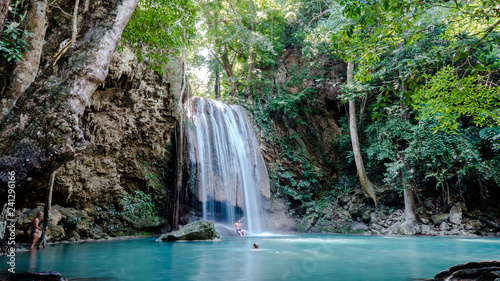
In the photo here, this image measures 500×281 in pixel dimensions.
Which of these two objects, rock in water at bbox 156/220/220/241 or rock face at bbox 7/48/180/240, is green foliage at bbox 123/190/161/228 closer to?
rock face at bbox 7/48/180/240

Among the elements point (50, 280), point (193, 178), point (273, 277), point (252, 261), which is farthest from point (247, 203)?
point (50, 280)

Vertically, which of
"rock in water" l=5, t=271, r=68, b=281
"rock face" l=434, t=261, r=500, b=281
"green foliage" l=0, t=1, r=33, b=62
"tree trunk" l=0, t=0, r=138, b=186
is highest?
"green foliage" l=0, t=1, r=33, b=62

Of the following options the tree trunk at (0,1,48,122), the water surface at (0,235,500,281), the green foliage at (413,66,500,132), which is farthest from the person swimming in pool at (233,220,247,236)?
the tree trunk at (0,1,48,122)

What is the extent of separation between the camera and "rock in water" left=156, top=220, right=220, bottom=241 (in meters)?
9.80

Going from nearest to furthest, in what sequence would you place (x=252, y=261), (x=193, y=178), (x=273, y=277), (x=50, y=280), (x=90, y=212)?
(x=50, y=280)
(x=273, y=277)
(x=252, y=261)
(x=90, y=212)
(x=193, y=178)

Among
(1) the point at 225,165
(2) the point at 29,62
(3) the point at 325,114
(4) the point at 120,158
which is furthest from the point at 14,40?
(3) the point at 325,114

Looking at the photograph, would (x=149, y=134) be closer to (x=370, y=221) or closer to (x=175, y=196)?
(x=175, y=196)

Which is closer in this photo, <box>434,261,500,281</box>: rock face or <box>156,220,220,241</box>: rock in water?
Result: <box>434,261,500,281</box>: rock face

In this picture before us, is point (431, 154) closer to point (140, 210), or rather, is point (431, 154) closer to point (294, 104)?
point (294, 104)

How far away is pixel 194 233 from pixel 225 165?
4.40 meters

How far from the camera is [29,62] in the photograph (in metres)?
5.49

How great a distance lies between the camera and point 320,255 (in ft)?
23.8

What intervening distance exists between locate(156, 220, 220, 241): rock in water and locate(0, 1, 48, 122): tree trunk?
6.07 metres

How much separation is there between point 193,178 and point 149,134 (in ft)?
8.15
